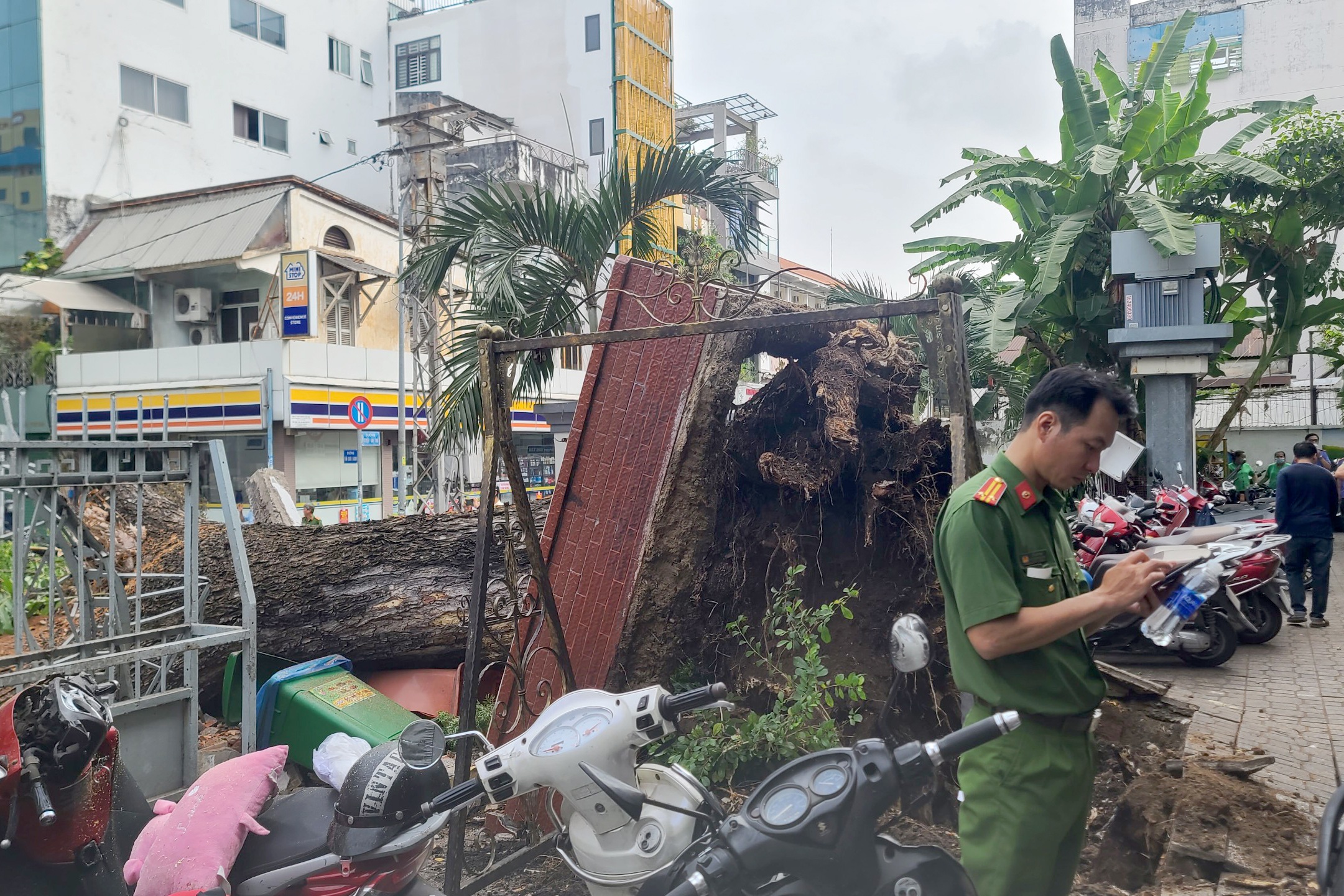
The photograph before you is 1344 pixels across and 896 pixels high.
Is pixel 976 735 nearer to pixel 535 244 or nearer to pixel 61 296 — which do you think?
Result: pixel 535 244

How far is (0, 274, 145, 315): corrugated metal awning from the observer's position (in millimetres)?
21062

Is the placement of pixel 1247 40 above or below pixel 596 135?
above

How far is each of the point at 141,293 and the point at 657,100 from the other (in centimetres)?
Result: 1835

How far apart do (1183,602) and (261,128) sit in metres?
31.3

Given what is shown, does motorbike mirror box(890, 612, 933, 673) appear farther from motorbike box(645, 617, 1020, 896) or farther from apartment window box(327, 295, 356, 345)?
apartment window box(327, 295, 356, 345)

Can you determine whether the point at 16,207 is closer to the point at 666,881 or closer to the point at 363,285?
the point at 363,285

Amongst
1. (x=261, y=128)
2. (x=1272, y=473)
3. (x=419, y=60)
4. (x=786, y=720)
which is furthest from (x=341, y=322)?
(x=786, y=720)

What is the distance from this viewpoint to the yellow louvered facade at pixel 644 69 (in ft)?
101

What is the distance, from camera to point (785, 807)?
73.9 inches

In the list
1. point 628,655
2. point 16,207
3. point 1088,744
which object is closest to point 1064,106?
point 628,655

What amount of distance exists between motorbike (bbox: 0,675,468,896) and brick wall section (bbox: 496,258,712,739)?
1669 mm

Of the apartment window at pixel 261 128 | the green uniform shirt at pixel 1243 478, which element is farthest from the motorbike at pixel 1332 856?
the apartment window at pixel 261 128

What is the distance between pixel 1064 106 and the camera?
10.9 meters

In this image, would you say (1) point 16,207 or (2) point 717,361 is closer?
(2) point 717,361
